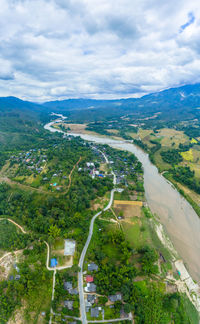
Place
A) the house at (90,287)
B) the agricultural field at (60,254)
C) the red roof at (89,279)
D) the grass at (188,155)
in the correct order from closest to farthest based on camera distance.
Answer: the house at (90,287)
the red roof at (89,279)
the agricultural field at (60,254)
the grass at (188,155)

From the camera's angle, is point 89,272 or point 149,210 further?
point 149,210

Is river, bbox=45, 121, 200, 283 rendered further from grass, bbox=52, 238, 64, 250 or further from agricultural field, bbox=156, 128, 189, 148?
agricultural field, bbox=156, 128, 189, 148

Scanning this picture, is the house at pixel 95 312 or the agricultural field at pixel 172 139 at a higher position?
the agricultural field at pixel 172 139

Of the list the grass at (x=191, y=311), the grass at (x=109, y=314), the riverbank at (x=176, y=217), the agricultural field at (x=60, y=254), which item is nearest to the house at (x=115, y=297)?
the grass at (x=109, y=314)

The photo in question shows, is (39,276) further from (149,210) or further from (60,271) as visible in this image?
(149,210)

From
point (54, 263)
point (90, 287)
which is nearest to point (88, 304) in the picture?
point (90, 287)

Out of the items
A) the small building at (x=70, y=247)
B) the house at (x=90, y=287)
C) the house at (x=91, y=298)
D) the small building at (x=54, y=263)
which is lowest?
the house at (x=91, y=298)

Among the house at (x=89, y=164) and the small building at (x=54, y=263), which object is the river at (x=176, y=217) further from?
the small building at (x=54, y=263)

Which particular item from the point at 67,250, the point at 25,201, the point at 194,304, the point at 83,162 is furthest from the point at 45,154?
the point at 194,304
